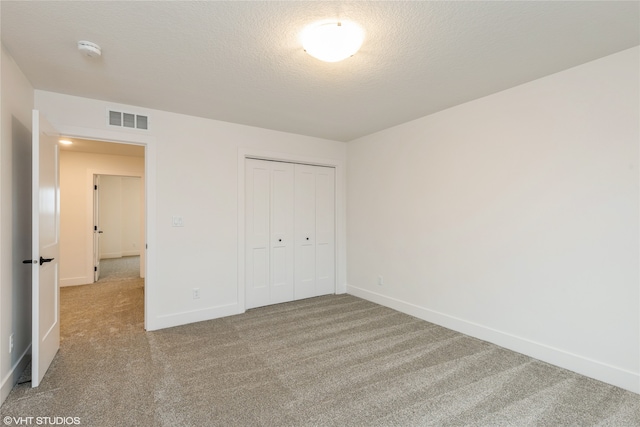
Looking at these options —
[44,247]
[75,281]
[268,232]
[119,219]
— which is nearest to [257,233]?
[268,232]

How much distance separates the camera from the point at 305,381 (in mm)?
2254

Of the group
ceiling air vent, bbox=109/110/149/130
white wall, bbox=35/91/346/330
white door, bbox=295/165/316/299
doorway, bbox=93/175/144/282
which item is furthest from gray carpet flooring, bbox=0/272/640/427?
doorway, bbox=93/175/144/282

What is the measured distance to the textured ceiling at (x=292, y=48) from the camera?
168cm

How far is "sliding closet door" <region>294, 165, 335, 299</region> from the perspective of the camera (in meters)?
4.43

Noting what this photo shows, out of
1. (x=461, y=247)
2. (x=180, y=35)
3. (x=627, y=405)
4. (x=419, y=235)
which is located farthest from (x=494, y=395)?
(x=180, y=35)

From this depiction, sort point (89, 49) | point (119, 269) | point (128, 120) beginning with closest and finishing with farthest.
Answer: point (89, 49) < point (128, 120) < point (119, 269)

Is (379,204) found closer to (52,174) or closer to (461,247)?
(461,247)

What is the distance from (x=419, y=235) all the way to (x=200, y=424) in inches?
111

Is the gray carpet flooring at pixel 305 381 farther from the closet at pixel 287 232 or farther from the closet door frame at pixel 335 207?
the closet at pixel 287 232

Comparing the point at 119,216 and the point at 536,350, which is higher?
the point at 119,216

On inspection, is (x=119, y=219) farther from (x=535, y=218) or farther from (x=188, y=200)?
(x=535, y=218)

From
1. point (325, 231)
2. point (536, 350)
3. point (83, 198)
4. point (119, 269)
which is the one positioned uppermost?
point (83, 198)

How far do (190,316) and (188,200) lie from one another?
1342mm

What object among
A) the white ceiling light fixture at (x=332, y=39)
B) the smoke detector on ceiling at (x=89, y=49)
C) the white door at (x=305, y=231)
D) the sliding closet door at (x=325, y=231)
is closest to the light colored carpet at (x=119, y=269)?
the white door at (x=305, y=231)
